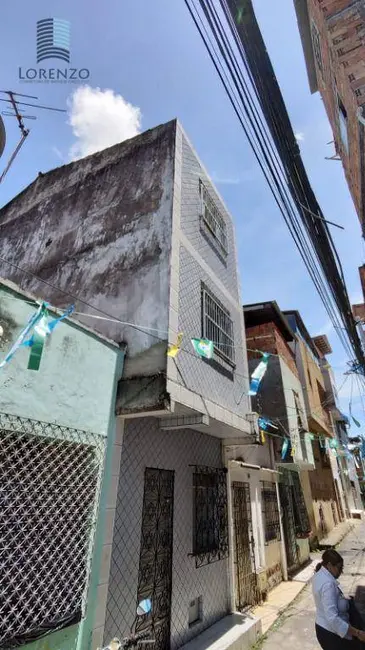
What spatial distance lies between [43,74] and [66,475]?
26.6 ft

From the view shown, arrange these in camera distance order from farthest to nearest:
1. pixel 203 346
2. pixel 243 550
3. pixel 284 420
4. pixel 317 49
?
1. pixel 284 420
2. pixel 243 550
3. pixel 317 49
4. pixel 203 346

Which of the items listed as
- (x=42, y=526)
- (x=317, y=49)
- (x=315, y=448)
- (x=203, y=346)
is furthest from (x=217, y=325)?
(x=315, y=448)

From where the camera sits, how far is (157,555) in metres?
5.64

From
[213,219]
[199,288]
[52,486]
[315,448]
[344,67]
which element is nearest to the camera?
[52,486]

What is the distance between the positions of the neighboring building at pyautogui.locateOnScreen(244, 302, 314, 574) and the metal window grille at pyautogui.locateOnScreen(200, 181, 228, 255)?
13.2 feet

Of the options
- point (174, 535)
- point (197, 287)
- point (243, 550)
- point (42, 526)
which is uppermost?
point (197, 287)

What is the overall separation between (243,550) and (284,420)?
181 inches

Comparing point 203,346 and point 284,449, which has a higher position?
point 203,346

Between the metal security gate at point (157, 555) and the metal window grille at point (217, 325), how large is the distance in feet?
9.61

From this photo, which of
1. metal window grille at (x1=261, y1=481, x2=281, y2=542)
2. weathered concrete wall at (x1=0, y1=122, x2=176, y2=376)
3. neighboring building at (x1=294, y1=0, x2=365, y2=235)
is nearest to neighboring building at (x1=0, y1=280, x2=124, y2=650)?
weathered concrete wall at (x1=0, y1=122, x2=176, y2=376)

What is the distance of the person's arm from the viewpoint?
3.74 meters

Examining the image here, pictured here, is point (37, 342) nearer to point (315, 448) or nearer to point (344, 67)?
point (344, 67)

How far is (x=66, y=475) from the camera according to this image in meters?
4.27

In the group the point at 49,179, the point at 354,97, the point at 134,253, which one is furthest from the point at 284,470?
the point at 49,179
